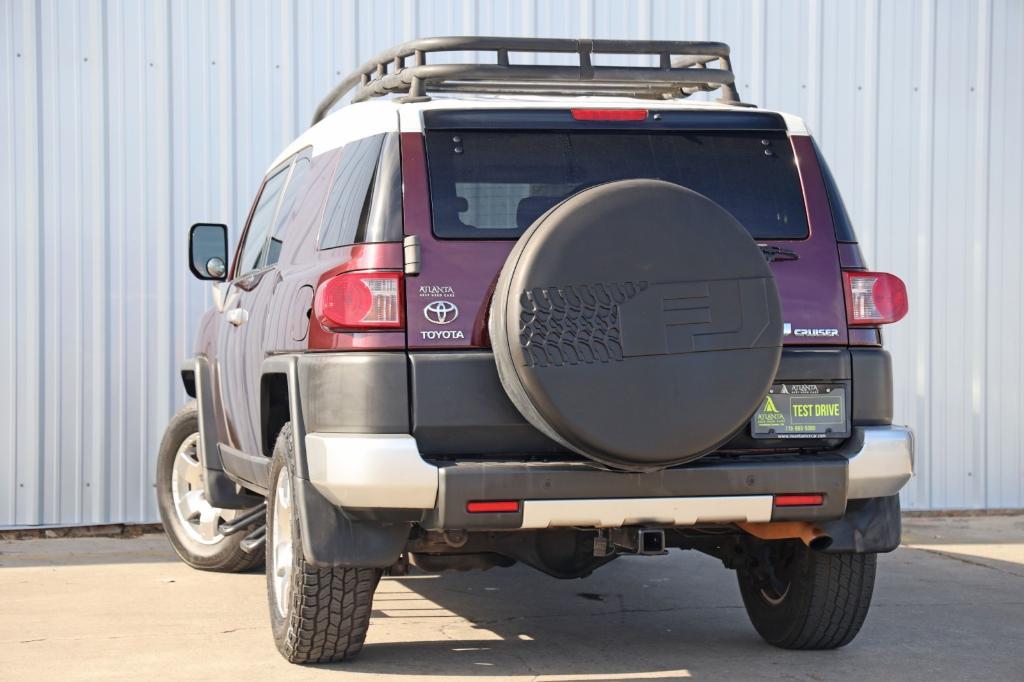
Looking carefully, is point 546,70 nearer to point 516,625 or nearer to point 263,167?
point 516,625

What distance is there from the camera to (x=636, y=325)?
4.15 m

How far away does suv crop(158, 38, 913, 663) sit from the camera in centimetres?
416

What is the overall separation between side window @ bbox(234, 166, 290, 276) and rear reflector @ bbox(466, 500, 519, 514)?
2114mm

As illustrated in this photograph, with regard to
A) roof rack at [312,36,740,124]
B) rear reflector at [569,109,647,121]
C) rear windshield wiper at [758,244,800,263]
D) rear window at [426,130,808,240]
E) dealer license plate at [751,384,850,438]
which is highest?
roof rack at [312,36,740,124]

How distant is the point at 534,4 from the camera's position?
931 centimetres

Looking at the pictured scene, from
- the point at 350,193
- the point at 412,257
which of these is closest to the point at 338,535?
the point at 412,257

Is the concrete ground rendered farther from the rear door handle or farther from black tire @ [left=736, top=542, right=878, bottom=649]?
the rear door handle

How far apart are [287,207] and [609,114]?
5.06 ft

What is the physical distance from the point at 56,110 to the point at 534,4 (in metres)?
3.14

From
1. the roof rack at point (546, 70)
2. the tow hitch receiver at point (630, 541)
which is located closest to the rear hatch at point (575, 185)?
the roof rack at point (546, 70)

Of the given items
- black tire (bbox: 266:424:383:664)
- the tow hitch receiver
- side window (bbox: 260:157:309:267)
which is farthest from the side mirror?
the tow hitch receiver

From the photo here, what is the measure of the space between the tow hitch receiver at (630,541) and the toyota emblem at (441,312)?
2.94 feet

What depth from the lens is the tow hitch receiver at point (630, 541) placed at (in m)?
4.48

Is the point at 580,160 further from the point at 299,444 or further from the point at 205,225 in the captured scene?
the point at 205,225
